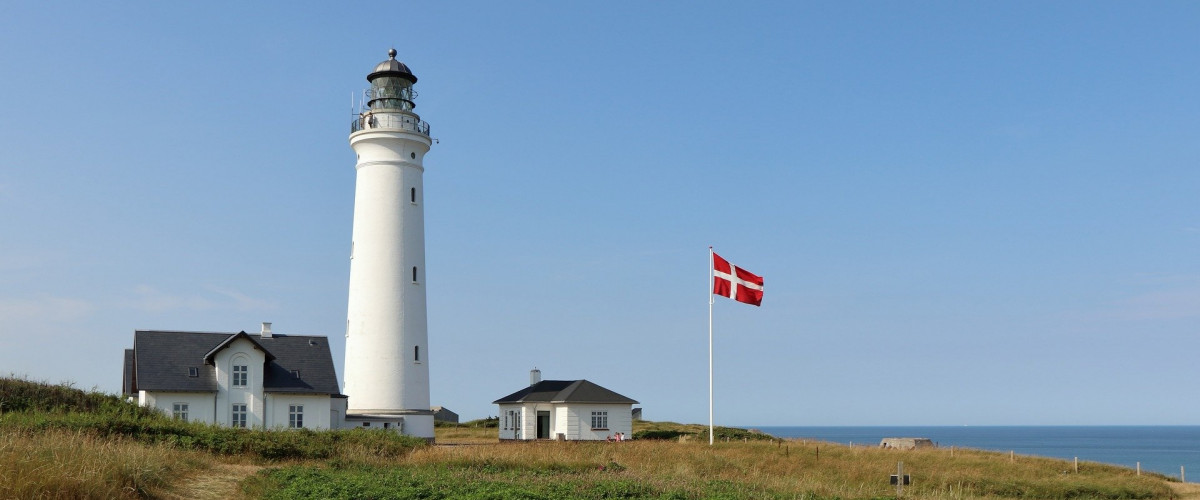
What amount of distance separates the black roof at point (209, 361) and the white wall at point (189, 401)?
0.24m

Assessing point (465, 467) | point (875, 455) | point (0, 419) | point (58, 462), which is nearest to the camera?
point (58, 462)

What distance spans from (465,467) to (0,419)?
37.4ft

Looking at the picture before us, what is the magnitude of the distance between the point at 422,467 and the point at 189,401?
63.0 feet

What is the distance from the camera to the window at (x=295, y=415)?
38.2 m

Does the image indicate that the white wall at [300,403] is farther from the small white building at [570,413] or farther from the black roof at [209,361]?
the small white building at [570,413]

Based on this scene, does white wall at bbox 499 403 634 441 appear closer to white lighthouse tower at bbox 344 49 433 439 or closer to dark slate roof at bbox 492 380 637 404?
dark slate roof at bbox 492 380 637 404

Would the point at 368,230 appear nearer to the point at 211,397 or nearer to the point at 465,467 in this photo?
the point at 211,397

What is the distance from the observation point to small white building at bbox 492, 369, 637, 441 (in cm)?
4291

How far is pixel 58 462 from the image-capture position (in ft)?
46.0

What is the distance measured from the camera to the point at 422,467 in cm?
2134

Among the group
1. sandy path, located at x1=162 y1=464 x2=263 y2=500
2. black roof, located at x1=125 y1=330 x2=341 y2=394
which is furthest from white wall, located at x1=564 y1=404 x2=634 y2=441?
sandy path, located at x1=162 y1=464 x2=263 y2=500

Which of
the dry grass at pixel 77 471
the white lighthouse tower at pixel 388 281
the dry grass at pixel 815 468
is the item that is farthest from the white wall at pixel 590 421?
the dry grass at pixel 77 471

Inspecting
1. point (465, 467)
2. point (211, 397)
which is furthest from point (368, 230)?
point (465, 467)

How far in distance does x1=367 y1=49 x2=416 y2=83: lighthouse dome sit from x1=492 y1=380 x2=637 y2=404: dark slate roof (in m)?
14.4
